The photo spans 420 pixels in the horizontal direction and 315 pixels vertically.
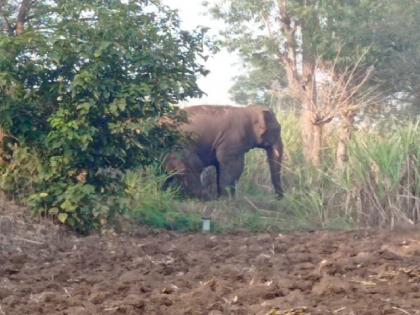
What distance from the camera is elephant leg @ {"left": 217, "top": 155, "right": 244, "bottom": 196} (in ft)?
49.8

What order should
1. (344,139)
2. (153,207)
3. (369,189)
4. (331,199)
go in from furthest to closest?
(344,139) → (331,199) → (369,189) → (153,207)

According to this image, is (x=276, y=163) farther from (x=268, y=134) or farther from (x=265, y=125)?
(x=265, y=125)

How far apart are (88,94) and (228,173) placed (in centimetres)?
561

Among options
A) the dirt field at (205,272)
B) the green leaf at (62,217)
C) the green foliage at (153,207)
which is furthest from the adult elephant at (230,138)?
the green leaf at (62,217)

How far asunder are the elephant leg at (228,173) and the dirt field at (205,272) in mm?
4605

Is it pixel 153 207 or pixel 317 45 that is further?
pixel 317 45

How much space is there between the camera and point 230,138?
52.2 ft

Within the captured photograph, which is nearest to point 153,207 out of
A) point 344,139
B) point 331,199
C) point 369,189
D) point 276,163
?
point 331,199

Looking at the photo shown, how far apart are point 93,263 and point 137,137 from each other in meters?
2.49

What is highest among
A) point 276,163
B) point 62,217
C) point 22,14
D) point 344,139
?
point 22,14

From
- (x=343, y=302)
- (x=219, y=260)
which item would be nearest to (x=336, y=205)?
(x=219, y=260)

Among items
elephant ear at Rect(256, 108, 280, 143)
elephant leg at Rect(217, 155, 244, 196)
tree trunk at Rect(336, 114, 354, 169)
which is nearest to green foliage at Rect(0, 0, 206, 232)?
tree trunk at Rect(336, 114, 354, 169)

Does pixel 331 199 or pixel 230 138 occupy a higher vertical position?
pixel 230 138

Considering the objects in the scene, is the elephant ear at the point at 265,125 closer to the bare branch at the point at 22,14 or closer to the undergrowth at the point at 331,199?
the undergrowth at the point at 331,199
